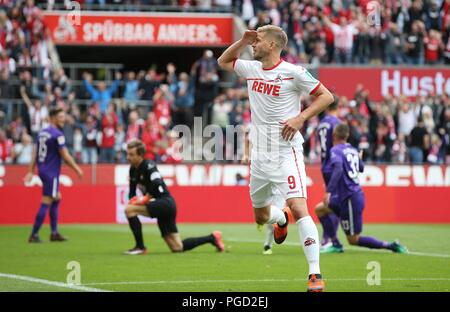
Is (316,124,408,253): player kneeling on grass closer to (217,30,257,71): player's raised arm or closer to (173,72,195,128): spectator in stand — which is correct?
(217,30,257,71): player's raised arm

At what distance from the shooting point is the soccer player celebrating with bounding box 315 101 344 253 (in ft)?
54.2

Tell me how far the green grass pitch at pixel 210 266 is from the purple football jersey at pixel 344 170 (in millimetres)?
931

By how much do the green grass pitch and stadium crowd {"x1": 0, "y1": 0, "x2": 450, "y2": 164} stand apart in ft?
24.1

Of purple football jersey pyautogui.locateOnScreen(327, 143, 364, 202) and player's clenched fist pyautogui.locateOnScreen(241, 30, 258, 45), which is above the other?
player's clenched fist pyautogui.locateOnScreen(241, 30, 258, 45)

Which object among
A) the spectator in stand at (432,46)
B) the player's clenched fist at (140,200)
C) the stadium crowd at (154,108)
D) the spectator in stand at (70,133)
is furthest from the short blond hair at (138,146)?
the spectator in stand at (432,46)

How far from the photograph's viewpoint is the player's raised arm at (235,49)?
37.0 feet

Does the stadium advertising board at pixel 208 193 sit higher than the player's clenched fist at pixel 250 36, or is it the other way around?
the player's clenched fist at pixel 250 36

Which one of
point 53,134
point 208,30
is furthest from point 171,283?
point 208,30

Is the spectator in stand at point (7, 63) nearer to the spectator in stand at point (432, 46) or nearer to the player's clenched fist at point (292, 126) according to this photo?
the spectator in stand at point (432, 46)

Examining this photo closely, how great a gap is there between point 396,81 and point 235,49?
22.2m

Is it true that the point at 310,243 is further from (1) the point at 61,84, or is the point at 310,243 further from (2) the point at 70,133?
(1) the point at 61,84

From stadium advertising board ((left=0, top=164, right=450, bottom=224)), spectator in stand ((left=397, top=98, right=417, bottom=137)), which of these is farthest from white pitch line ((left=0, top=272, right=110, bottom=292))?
spectator in stand ((left=397, top=98, right=417, bottom=137))

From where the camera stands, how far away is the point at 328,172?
16609 mm

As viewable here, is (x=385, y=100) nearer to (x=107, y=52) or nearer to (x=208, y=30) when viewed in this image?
(x=208, y=30)
